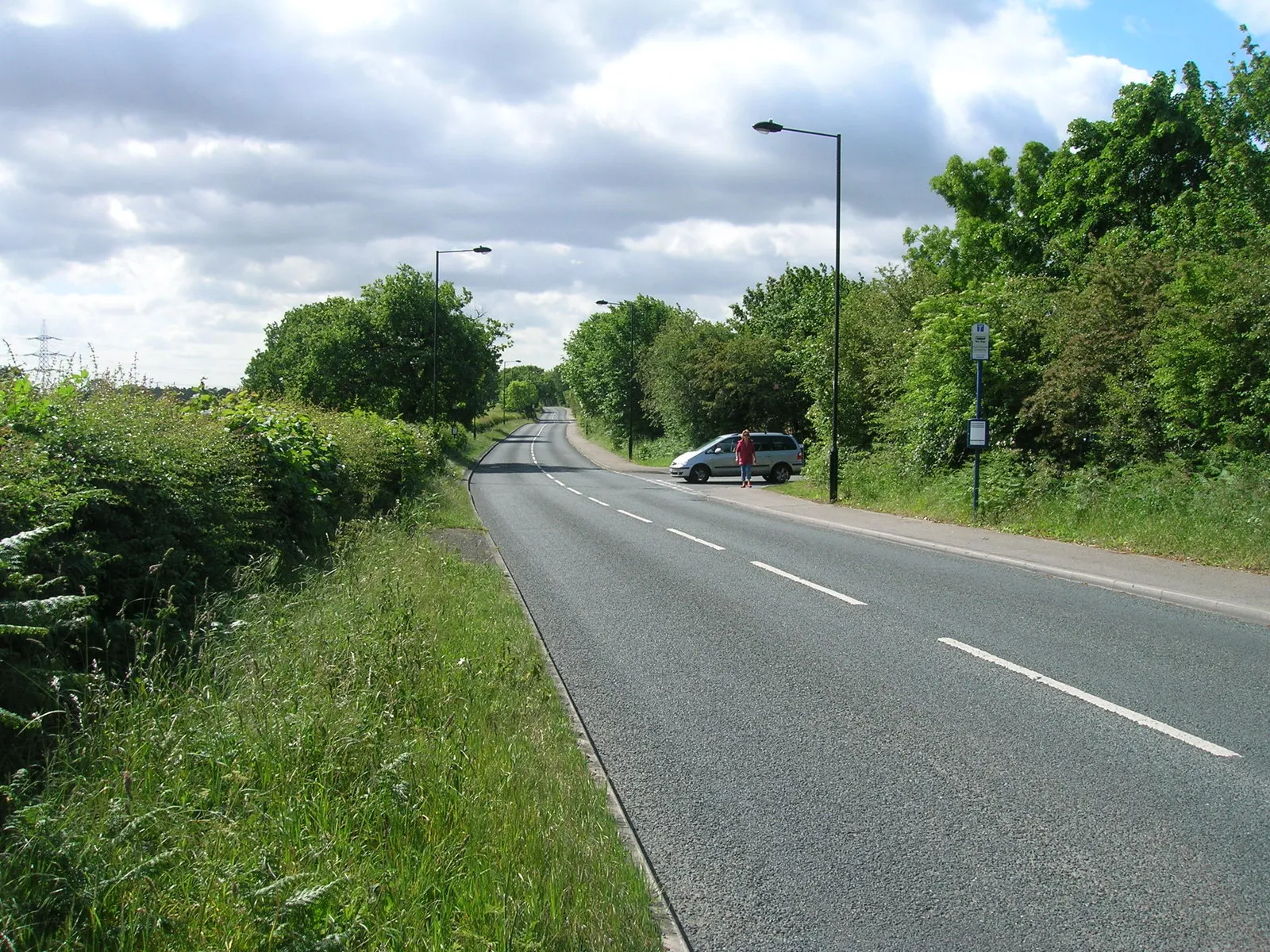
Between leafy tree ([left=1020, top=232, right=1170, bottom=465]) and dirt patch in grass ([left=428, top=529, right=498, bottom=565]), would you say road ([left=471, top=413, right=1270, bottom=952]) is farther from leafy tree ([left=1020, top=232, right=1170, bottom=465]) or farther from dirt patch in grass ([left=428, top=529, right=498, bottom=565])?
leafy tree ([left=1020, top=232, right=1170, bottom=465])

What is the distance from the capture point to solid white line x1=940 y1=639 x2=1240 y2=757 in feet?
17.7

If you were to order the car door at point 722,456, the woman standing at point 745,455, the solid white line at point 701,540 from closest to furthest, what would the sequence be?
1. the solid white line at point 701,540
2. the woman standing at point 745,455
3. the car door at point 722,456

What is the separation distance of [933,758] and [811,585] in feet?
19.8

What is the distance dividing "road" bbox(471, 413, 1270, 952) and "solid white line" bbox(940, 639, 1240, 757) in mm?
23

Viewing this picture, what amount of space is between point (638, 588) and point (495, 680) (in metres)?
4.89

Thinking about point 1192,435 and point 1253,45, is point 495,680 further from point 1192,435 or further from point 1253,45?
point 1253,45

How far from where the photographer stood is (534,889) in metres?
3.64

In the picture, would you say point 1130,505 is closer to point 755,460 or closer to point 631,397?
point 755,460

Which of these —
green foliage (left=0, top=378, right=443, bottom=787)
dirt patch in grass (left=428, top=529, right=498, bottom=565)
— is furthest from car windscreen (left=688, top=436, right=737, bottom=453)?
green foliage (left=0, top=378, right=443, bottom=787)

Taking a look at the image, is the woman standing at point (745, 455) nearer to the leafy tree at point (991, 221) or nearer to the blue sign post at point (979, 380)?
the leafy tree at point (991, 221)

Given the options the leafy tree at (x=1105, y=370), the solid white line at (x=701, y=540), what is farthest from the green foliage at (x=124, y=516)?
the leafy tree at (x=1105, y=370)

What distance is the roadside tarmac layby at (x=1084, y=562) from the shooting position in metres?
9.74

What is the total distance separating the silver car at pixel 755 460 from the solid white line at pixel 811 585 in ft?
73.3

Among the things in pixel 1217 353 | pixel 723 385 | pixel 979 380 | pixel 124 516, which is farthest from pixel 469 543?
pixel 723 385
